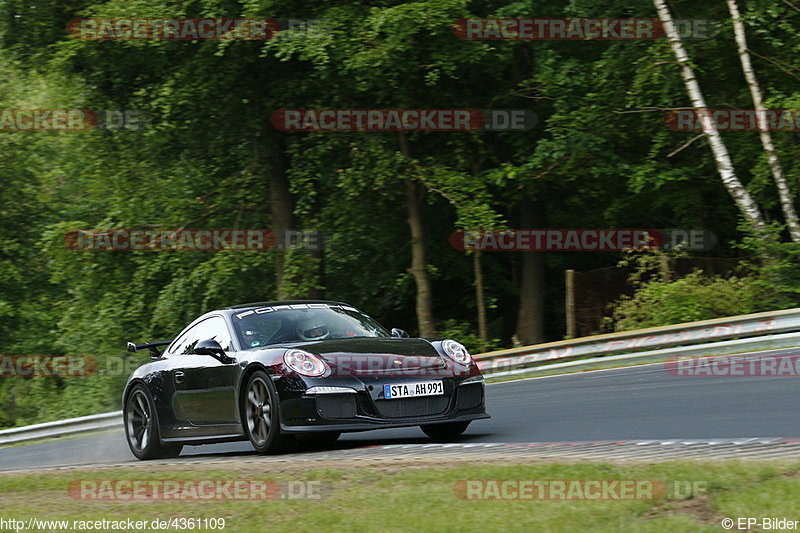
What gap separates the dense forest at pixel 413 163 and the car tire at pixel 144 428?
34.3 feet

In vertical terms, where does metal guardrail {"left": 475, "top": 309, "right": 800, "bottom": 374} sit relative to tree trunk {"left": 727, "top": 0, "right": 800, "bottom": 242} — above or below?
below

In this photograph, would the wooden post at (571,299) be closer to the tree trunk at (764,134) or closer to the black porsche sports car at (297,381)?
the tree trunk at (764,134)

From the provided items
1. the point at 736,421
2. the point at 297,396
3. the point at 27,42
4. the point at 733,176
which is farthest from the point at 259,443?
the point at 27,42

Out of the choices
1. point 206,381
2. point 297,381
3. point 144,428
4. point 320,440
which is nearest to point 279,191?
point 144,428

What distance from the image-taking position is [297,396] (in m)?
9.27

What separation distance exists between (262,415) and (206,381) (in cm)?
102

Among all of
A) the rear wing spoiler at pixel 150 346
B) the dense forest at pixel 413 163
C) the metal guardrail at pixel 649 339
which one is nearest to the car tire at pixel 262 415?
the rear wing spoiler at pixel 150 346

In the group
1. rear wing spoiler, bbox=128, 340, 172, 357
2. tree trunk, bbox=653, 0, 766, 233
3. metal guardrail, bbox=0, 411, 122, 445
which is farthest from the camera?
tree trunk, bbox=653, 0, 766, 233

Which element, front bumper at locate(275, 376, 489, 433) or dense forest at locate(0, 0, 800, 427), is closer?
front bumper at locate(275, 376, 489, 433)

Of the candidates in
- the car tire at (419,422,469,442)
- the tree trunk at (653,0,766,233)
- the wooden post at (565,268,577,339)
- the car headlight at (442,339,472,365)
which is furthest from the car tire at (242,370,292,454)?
the tree trunk at (653,0,766,233)

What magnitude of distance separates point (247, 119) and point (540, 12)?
7352 mm

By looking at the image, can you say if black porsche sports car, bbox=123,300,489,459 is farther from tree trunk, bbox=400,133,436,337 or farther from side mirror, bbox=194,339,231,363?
tree trunk, bbox=400,133,436,337

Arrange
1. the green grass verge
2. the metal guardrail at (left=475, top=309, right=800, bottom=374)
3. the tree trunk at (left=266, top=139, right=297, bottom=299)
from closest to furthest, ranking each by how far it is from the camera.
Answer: the green grass verge → the metal guardrail at (left=475, top=309, right=800, bottom=374) → the tree trunk at (left=266, top=139, right=297, bottom=299)

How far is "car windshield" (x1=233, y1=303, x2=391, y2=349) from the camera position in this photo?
33.6 ft
